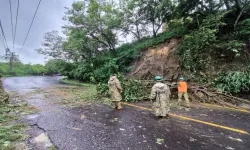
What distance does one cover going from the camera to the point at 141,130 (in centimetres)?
454

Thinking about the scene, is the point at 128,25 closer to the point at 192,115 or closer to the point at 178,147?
the point at 192,115

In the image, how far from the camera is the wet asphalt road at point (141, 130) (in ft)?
12.0

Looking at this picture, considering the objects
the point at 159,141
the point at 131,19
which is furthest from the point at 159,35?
the point at 159,141

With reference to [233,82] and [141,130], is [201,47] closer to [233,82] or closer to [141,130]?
[233,82]

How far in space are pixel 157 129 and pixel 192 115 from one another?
1941mm

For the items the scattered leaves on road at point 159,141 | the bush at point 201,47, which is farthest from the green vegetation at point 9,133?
the bush at point 201,47

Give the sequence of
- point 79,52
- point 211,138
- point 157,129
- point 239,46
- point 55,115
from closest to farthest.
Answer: point 211,138 < point 157,129 < point 55,115 < point 239,46 < point 79,52

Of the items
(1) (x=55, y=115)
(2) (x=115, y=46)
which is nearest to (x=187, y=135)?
(1) (x=55, y=115)

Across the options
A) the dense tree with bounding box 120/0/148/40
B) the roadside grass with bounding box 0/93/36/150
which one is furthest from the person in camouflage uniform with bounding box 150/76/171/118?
the dense tree with bounding box 120/0/148/40

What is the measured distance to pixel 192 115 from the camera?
5773 millimetres

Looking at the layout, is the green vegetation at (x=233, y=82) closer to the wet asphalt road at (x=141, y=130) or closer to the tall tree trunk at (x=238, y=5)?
the wet asphalt road at (x=141, y=130)

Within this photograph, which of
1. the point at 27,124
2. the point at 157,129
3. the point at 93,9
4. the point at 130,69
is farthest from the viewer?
the point at 93,9

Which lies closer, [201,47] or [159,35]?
[201,47]

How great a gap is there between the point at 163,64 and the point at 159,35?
6.26 metres
